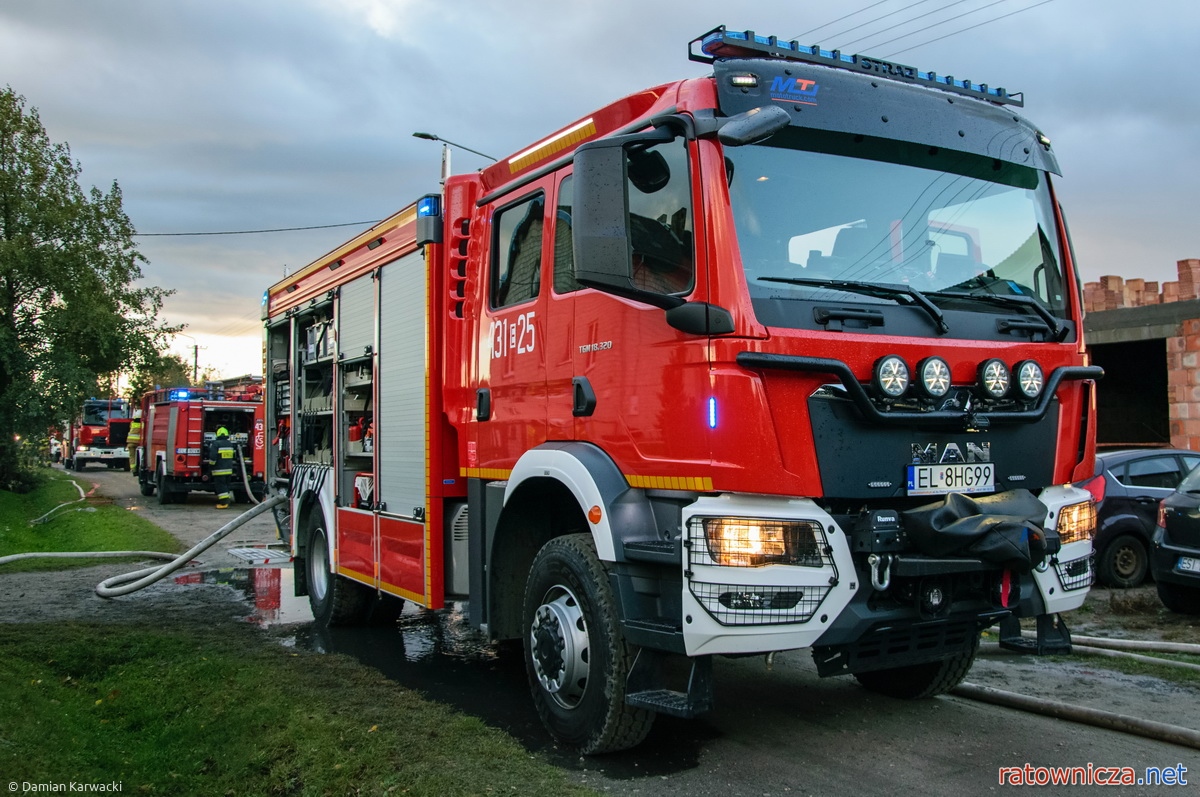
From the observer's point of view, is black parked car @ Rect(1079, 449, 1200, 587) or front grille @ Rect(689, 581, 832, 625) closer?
front grille @ Rect(689, 581, 832, 625)

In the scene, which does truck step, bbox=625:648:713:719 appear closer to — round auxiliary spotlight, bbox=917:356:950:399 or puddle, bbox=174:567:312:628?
round auxiliary spotlight, bbox=917:356:950:399

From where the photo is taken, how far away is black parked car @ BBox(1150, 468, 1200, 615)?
26.1ft

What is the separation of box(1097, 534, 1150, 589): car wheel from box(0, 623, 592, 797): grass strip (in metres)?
7.33

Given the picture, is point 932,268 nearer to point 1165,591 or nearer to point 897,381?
point 897,381

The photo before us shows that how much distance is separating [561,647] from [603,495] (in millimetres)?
829

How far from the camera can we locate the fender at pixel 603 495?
4.32 m

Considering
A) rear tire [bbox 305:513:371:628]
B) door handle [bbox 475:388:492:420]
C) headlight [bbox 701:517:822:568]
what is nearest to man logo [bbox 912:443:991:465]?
headlight [bbox 701:517:822:568]

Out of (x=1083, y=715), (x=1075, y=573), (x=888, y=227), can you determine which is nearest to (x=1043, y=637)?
(x=1075, y=573)

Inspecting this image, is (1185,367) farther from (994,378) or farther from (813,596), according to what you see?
(813,596)

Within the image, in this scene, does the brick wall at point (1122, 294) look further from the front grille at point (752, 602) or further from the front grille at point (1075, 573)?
the front grille at point (752, 602)

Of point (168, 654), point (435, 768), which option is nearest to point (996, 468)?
point (435, 768)

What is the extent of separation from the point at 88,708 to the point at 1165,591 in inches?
313

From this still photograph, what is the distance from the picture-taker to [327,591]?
8.27 m

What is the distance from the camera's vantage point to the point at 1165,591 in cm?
835
